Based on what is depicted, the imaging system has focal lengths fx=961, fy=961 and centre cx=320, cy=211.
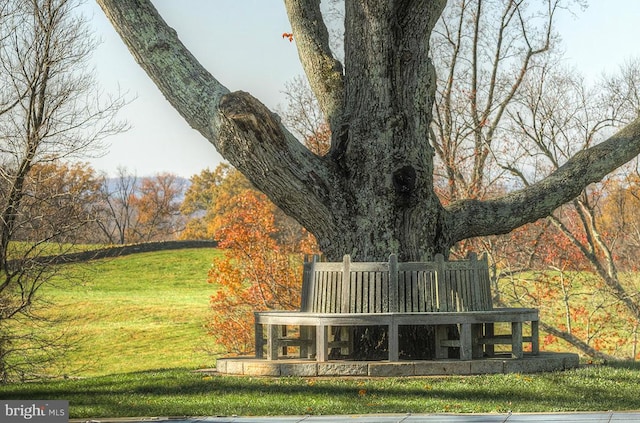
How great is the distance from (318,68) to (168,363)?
1860 centimetres

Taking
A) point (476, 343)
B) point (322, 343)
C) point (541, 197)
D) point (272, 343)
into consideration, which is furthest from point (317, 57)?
point (476, 343)

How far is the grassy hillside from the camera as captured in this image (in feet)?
103

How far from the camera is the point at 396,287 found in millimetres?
12148

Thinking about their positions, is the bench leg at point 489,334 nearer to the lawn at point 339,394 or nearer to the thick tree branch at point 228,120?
the lawn at point 339,394

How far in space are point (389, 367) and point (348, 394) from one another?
5.02 ft

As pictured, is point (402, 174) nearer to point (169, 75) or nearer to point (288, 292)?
point (169, 75)

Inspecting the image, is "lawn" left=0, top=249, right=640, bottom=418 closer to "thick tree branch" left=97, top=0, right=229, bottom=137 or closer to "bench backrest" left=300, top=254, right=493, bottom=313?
"bench backrest" left=300, top=254, right=493, bottom=313

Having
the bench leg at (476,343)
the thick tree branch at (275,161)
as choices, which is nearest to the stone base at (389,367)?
the bench leg at (476,343)

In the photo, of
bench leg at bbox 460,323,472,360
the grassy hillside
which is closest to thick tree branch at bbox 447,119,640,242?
bench leg at bbox 460,323,472,360

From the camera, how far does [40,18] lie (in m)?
16.8

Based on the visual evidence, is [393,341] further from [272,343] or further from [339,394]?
[339,394]

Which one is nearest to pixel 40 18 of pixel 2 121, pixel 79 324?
pixel 2 121

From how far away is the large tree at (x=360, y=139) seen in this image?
12477 mm

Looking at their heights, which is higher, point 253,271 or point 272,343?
point 253,271
